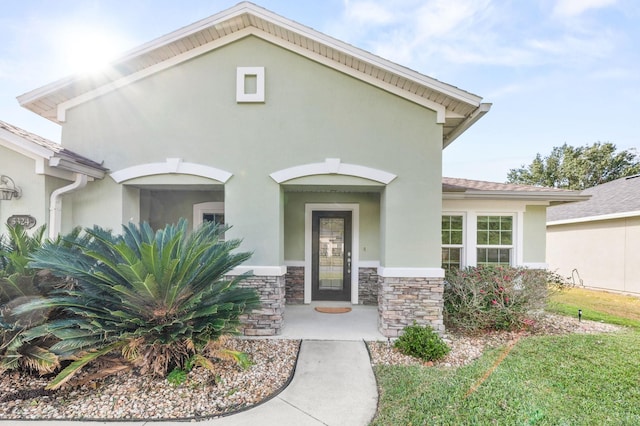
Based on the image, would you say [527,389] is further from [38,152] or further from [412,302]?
[38,152]

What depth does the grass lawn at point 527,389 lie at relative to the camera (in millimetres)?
3430

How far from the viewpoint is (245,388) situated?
4.06 m

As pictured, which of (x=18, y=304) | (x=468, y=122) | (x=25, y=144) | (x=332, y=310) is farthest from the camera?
(x=332, y=310)

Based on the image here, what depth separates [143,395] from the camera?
385 cm

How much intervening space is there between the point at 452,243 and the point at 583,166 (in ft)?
97.2

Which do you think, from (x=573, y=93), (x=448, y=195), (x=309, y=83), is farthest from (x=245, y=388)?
(x=573, y=93)

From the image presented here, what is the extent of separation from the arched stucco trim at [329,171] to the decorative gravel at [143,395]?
11.5 feet

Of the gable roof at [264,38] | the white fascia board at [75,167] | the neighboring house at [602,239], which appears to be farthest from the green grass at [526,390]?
the neighboring house at [602,239]

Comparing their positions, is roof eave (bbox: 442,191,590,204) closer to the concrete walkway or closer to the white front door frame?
the white front door frame

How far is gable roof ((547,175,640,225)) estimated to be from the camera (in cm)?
1248

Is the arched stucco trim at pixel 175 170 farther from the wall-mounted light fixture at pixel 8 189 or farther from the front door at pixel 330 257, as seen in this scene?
the front door at pixel 330 257

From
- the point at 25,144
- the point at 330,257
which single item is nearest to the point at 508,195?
the point at 330,257

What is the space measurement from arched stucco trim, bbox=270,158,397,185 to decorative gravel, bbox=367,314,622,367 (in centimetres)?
325

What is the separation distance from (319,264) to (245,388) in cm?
478
